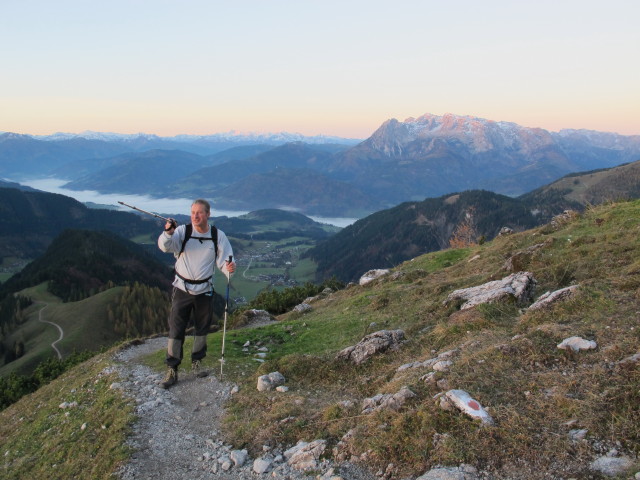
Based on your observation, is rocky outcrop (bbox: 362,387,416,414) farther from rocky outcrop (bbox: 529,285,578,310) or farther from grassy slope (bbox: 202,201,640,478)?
rocky outcrop (bbox: 529,285,578,310)

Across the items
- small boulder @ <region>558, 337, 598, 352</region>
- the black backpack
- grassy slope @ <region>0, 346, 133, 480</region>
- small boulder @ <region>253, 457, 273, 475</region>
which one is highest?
the black backpack

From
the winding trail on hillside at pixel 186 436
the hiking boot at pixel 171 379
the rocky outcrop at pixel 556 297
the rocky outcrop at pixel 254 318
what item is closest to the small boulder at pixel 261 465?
the winding trail on hillside at pixel 186 436

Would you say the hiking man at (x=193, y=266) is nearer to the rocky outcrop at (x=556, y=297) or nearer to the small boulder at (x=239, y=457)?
the small boulder at (x=239, y=457)

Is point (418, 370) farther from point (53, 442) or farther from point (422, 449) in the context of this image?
point (53, 442)

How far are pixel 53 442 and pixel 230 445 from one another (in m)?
4.73

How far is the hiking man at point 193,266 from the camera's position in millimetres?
10125

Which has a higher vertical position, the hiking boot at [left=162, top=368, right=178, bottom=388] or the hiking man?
the hiking man

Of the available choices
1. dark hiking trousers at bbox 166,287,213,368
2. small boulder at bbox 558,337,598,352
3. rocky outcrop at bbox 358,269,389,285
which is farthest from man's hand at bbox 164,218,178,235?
rocky outcrop at bbox 358,269,389,285

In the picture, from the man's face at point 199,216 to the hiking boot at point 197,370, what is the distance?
160 inches

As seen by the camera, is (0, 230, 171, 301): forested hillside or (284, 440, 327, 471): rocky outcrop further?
(0, 230, 171, 301): forested hillside

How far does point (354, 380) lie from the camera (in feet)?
32.3

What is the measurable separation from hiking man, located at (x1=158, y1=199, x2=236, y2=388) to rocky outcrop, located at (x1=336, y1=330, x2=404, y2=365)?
388cm

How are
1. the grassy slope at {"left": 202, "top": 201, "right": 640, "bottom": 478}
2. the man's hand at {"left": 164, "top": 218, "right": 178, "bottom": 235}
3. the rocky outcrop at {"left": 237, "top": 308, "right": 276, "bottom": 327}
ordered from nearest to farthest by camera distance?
the grassy slope at {"left": 202, "top": 201, "right": 640, "bottom": 478} < the man's hand at {"left": 164, "top": 218, "right": 178, "bottom": 235} < the rocky outcrop at {"left": 237, "top": 308, "right": 276, "bottom": 327}

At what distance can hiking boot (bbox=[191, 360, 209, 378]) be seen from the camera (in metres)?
11.3
